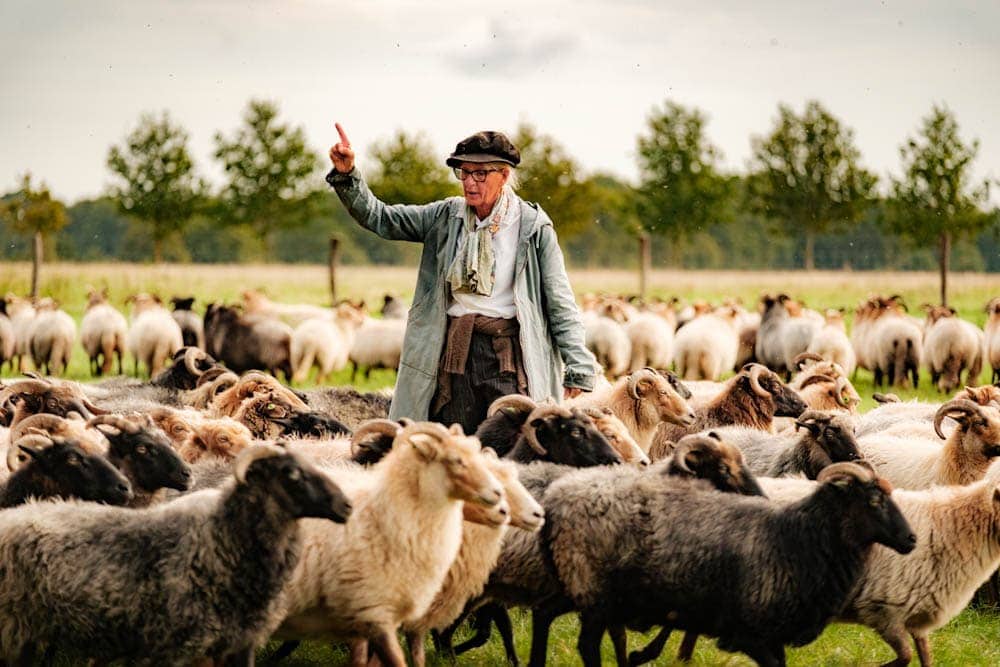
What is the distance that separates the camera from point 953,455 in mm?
8805

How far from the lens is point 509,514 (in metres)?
6.17

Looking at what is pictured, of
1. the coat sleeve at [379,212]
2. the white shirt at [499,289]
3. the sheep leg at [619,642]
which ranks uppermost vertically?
the coat sleeve at [379,212]

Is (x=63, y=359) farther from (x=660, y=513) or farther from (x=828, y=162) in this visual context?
(x=828, y=162)

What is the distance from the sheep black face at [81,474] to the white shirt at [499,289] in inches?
87.4

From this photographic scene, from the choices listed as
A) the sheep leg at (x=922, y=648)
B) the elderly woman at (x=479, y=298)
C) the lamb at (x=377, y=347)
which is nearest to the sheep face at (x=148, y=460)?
the elderly woman at (x=479, y=298)

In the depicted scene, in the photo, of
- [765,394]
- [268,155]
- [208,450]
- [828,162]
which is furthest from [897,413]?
[268,155]

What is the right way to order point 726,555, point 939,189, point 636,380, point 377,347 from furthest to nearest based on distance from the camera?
point 939,189
point 377,347
point 636,380
point 726,555

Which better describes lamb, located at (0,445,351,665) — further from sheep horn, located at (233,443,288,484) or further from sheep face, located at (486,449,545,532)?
sheep face, located at (486,449,545,532)

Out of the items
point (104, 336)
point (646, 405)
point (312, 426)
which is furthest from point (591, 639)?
point (104, 336)

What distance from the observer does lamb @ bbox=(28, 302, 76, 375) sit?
21016 millimetres

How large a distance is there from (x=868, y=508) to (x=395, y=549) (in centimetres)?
221

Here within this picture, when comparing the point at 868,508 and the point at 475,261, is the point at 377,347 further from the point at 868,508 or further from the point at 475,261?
the point at 868,508

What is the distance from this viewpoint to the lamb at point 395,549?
6.04m

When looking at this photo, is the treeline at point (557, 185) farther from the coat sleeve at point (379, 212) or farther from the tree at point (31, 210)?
the coat sleeve at point (379, 212)
